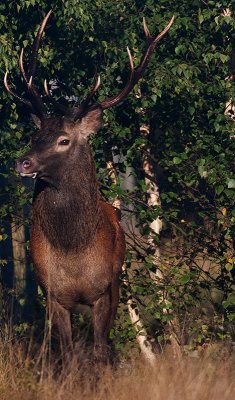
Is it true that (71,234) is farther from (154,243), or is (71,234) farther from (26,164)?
(154,243)

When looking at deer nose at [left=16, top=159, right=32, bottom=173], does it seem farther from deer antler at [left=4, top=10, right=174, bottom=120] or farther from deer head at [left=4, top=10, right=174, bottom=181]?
deer antler at [left=4, top=10, right=174, bottom=120]

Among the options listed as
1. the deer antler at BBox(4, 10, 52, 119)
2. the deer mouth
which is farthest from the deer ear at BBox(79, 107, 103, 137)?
the deer mouth

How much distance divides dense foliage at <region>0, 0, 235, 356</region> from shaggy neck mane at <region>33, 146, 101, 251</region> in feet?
3.39

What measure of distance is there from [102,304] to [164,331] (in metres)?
1.87

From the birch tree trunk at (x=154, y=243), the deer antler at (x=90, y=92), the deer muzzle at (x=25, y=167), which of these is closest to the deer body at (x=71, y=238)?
the deer antler at (x=90, y=92)

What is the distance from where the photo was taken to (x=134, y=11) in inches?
416

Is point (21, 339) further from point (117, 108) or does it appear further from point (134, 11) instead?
point (134, 11)

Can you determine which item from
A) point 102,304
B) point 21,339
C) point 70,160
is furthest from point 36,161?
point 21,339

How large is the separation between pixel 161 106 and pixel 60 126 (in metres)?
1.88

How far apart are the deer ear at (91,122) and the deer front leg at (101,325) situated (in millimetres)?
1372

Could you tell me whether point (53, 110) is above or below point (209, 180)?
above

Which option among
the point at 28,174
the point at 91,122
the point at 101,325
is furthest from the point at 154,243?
the point at 28,174

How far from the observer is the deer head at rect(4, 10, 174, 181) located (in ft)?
28.5

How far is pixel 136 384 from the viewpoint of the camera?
7.25 m
